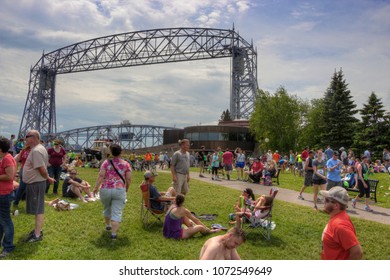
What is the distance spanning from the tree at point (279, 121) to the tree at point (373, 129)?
12.4 meters

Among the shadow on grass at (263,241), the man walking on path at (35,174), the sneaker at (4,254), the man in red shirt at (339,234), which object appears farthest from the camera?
the shadow on grass at (263,241)

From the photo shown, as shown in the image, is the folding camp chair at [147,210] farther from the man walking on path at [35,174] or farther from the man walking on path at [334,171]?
the man walking on path at [334,171]

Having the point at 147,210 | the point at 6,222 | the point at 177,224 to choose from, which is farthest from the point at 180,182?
the point at 6,222

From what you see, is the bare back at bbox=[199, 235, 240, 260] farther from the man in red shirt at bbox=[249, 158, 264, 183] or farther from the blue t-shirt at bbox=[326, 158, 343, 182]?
the man in red shirt at bbox=[249, 158, 264, 183]

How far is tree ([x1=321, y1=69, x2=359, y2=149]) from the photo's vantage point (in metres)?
34.9

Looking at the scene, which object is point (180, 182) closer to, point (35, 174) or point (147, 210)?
point (147, 210)

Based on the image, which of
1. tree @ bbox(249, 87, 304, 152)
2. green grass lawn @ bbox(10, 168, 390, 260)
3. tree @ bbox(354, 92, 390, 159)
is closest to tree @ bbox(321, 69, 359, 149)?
tree @ bbox(354, 92, 390, 159)

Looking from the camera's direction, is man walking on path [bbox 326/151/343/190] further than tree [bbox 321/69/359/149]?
No

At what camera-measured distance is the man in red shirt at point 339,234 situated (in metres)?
3.16

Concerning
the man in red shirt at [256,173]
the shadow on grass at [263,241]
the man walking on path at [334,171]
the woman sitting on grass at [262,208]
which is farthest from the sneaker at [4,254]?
the man in red shirt at [256,173]

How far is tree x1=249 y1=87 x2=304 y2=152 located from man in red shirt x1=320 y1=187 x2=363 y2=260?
42742mm
